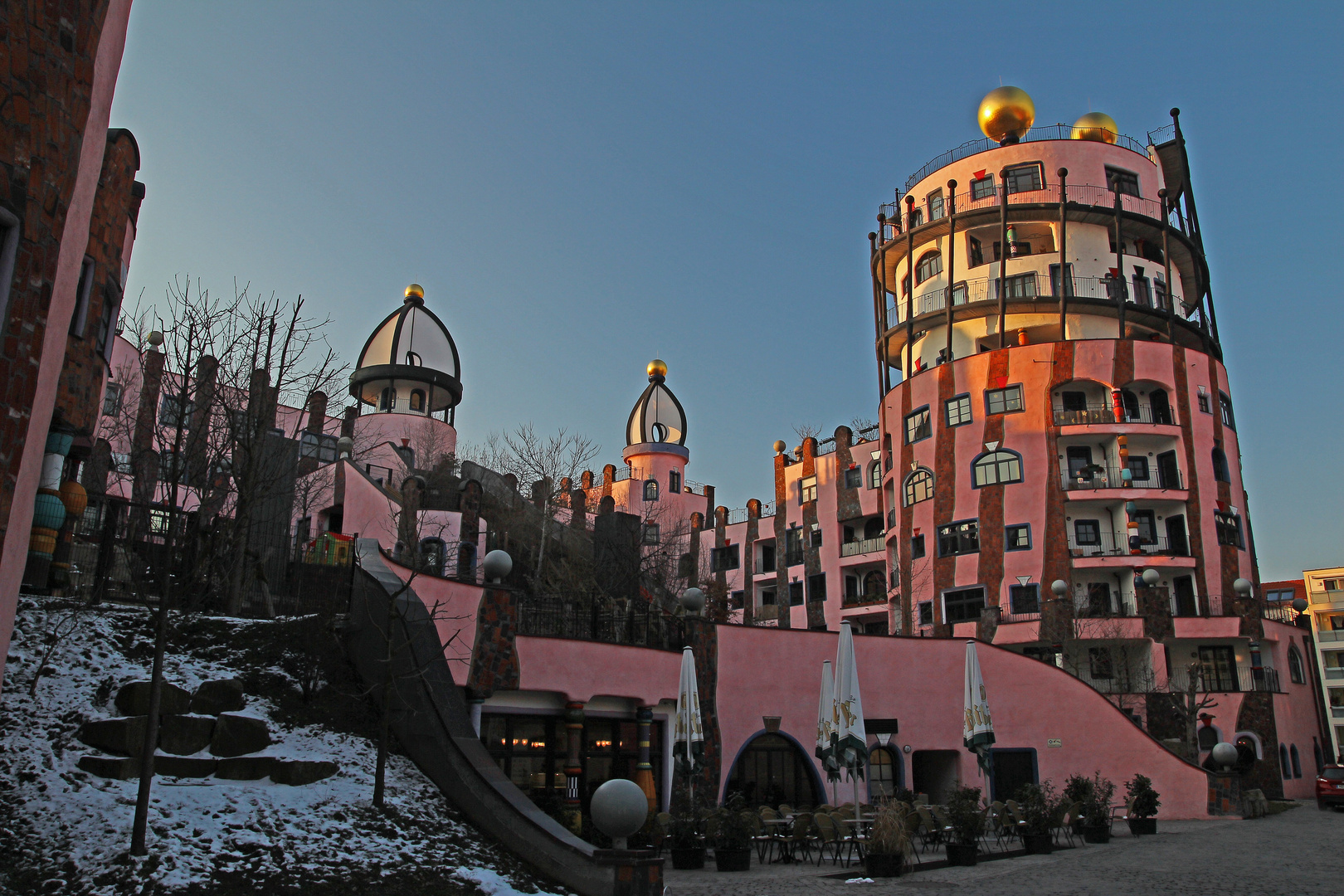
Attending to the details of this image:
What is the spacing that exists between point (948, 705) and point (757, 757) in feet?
17.6

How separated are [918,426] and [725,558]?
56.9 feet

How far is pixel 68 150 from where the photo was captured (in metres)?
7.46

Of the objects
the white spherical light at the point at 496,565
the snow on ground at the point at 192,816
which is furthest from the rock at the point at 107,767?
the white spherical light at the point at 496,565

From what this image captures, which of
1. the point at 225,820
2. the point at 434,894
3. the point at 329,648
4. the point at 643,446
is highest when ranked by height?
the point at 643,446

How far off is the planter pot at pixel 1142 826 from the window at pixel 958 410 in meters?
20.3

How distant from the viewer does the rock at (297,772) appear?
9938 mm

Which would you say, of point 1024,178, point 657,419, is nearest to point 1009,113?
point 1024,178

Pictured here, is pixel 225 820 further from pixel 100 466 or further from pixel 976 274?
pixel 976 274

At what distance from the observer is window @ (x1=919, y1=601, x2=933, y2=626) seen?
123ft

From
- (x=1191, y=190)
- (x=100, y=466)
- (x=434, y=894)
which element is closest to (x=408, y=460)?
(x=100, y=466)

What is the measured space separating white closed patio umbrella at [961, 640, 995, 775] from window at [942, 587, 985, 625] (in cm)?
1822

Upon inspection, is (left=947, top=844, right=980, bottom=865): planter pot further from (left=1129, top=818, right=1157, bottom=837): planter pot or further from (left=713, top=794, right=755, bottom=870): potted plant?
(left=1129, top=818, right=1157, bottom=837): planter pot

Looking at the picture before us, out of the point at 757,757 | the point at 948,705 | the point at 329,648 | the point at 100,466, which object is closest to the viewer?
the point at 329,648

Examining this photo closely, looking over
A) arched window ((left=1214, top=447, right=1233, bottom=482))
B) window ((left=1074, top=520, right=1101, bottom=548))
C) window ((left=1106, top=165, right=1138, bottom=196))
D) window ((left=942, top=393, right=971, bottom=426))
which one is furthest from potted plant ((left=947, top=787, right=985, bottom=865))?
window ((left=1106, top=165, right=1138, bottom=196))
